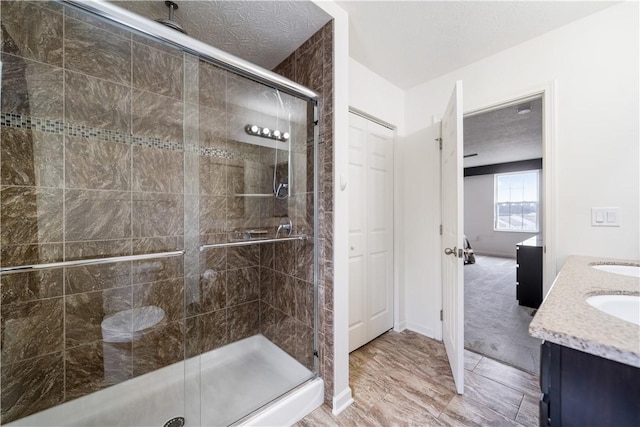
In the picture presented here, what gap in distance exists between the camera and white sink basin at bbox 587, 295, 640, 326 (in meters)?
0.84

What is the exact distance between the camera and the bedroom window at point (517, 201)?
6129 mm

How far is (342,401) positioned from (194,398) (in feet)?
2.94

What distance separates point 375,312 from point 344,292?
932 mm

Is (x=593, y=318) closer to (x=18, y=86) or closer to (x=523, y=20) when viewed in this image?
(x=523, y=20)

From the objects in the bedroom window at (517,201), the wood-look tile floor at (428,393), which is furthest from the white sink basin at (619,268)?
the bedroom window at (517,201)

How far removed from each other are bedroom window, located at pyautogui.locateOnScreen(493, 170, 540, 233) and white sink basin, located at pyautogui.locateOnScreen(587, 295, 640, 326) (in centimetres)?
671

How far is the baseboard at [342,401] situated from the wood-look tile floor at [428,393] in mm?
27

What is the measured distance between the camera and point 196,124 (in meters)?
1.82

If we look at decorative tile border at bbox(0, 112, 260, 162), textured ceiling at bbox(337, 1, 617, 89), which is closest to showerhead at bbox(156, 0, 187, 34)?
decorative tile border at bbox(0, 112, 260, 162)

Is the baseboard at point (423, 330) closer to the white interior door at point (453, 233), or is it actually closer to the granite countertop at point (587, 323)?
the white interior door at point (453, 233)

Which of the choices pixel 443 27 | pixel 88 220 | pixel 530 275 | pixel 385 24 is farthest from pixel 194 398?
pixel 530 275

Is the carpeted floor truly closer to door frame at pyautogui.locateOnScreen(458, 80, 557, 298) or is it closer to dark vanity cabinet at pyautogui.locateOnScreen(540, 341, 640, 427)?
door frame at pyautogui.locateOnScreen(458, 80, 557, 298)

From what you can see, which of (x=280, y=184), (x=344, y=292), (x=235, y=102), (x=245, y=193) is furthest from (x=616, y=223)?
(x=235, y=102)

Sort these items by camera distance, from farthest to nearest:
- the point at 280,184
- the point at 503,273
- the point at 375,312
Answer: the point at 503,273
the point at 375,312
the point at 280,184
